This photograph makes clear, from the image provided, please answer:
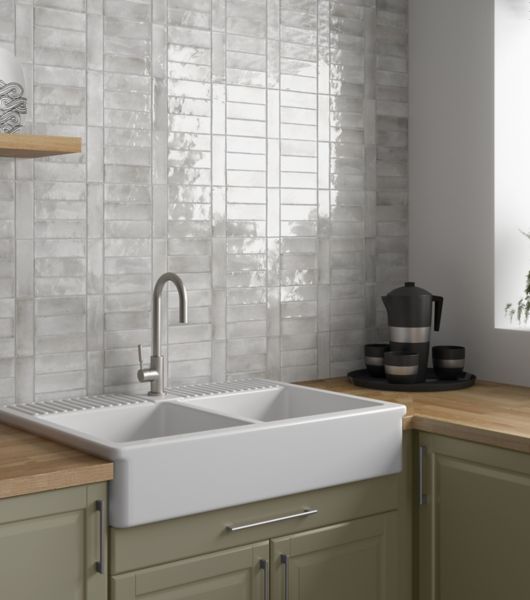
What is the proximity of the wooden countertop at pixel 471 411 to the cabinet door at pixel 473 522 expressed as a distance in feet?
0.11

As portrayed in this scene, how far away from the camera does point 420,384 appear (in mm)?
2887

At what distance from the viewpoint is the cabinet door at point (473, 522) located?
2.26 meters

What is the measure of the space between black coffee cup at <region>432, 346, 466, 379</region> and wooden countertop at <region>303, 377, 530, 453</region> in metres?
0.08

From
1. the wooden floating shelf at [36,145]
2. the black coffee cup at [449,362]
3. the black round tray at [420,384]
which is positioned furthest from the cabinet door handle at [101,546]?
the black coffee cup at [449,362]

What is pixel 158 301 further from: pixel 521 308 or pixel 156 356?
pixel 521 308

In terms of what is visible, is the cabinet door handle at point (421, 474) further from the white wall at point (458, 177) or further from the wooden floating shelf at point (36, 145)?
the wooden floating shelf at point (36, 145)

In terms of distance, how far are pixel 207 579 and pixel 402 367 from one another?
103cm

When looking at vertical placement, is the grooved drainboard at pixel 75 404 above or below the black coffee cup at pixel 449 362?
below

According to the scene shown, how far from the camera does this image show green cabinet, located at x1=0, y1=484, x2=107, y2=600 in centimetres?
185

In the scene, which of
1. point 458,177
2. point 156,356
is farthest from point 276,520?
point 458,177

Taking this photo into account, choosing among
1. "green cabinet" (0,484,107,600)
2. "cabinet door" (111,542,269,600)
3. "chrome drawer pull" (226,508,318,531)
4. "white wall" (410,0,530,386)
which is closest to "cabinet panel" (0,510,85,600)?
"green cabinet" (0,484,107,600)

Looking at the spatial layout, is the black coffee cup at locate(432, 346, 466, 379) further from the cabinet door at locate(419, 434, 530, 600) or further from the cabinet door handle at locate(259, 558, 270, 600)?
the cabinet door handle at locate(259, 558, 270, 600)

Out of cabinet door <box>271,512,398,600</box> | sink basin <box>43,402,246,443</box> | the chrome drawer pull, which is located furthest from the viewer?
sink basin <box>43,402,246,443</box>

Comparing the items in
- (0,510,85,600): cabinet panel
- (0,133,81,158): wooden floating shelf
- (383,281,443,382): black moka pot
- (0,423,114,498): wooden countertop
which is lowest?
(0,510,85,600): cabinet panel
